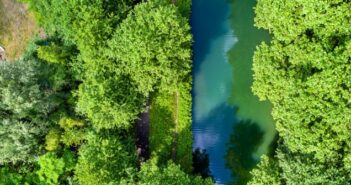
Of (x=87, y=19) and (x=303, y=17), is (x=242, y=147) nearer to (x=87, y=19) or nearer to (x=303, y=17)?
(x=303, y=17)

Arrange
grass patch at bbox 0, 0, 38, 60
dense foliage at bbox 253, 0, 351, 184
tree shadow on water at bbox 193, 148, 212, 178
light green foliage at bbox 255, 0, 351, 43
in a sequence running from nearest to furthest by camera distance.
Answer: dense foliage at bbox 253, 0, 351, 184 < light green foliage at bbox 255, 0, 351, 43 < tree shadow on water at bbox 193, 148, 212, 178 < grass patch at bbox 0, 0, 38, 60

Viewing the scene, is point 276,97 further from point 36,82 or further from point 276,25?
point 36,82

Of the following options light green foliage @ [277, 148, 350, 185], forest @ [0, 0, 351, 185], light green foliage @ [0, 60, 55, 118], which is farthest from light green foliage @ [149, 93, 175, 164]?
light green foliage @ [277, 148, 350, 185]

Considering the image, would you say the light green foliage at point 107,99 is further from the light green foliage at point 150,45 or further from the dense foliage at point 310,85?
the dense foliage at point 310,85

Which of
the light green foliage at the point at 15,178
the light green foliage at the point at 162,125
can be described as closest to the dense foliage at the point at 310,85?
the light green foliage at the point at 162,125

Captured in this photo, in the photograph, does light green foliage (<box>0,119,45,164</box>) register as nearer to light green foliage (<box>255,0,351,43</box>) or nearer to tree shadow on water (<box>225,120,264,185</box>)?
tree shadow on water (<box>225,120,264,185</box>)

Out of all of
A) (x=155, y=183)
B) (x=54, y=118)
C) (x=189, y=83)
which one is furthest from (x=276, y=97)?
(x=54, y=118)
